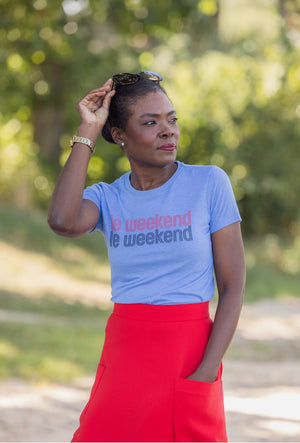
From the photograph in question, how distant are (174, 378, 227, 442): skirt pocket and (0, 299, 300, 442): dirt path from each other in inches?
125

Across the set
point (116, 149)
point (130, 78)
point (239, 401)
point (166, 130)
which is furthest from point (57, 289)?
point (166, 130)

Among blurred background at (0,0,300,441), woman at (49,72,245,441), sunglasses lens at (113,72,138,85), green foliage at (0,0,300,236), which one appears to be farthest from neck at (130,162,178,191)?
green foliage at (0,0,300,236)

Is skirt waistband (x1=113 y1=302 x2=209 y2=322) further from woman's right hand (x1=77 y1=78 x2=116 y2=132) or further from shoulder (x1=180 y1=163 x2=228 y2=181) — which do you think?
woman's right hand (x1=77 y1=78 x2=116 y2=132)

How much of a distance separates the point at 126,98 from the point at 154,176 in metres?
0.33

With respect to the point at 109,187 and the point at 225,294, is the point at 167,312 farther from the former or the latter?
the point at 109,187

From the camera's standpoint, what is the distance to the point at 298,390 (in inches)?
287

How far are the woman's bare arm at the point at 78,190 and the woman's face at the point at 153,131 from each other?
0.49 feet

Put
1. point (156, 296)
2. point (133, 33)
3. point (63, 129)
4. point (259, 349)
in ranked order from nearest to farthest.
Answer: point (156, 296) → point (259, 349) → point (133, 33) → point (63, 129)

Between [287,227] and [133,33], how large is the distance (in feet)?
42.0

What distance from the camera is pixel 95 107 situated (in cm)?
297

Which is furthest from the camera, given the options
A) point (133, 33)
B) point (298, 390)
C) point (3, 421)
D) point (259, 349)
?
point (133, 33)

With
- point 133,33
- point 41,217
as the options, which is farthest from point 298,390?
point 41,217

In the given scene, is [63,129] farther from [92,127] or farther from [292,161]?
[92,127]

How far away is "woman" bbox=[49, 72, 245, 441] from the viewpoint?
255cm
